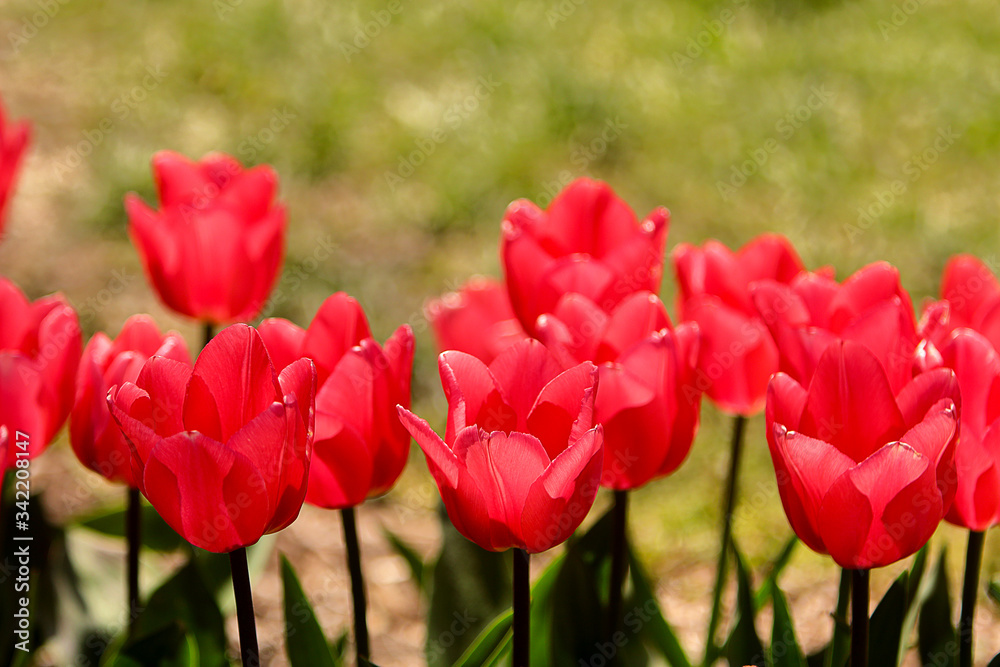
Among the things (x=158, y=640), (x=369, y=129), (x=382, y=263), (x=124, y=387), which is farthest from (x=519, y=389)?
(x=369, y=129)

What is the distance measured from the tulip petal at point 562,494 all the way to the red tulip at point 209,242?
827mm

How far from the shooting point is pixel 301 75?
488 centimetres

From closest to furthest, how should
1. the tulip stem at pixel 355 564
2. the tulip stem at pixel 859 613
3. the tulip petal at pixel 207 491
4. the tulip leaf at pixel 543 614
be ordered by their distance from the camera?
the tulip petal at pixel 207 491 < the tulip stem at pixel 859 613 < the tulip stem at pixel 355 564 < the tulip leaf at pixel 543 614

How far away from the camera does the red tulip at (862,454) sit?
107 centimetres

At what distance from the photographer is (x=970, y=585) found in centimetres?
132

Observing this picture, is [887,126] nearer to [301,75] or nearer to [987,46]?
[987,46]

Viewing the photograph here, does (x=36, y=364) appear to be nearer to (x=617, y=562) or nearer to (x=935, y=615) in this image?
(x=617, y=562)

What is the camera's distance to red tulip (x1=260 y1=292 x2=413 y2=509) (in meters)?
1.26

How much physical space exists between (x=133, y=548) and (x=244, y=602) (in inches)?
18.3

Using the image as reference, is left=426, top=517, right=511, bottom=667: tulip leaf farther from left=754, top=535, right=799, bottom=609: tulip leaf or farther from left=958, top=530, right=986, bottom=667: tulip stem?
left=958, top=530, right=986, bottom=667: tulip stem

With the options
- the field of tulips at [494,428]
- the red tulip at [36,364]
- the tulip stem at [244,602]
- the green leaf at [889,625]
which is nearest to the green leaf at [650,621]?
the field of tulips at [494,428]

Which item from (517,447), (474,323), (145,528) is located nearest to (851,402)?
(517,447)

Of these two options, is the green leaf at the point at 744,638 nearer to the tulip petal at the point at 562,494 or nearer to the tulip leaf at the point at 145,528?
Answer: the tulip petal at the point at 562,494

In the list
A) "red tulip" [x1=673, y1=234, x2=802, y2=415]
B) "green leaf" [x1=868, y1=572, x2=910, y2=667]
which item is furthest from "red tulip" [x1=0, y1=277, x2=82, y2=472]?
"green leaf" [x1=868, y1=572, x2=910, y2=667]
